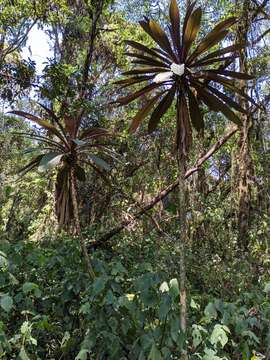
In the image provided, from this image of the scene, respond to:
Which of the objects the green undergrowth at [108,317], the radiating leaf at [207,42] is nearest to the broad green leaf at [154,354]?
the green undergrowth at [108,317]

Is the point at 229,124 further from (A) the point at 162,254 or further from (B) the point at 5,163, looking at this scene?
(B) the point at 5,163

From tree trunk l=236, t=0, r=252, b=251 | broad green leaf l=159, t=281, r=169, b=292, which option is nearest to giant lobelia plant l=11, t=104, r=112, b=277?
broad green leaf l=159, t=281, r=169, b=292

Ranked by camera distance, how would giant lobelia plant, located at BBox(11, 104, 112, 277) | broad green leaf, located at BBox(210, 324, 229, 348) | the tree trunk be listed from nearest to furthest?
broad green leaf, located at BBox(210, 324, 229, 348), giant lobelia plant, located at BBox(11, 104, 112, 277), the tree trunk

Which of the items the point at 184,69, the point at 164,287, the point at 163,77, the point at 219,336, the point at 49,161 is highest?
the point at 184,69

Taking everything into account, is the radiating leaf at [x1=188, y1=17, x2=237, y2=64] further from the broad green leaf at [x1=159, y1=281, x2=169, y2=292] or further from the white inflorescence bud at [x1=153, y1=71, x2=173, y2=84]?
the broad green leaf at [x1=159, y1=281, x2=169, y2=292]

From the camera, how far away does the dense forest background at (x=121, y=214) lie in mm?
2553

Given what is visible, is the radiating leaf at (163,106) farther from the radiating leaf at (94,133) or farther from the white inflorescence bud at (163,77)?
the radiating leaf at (94,133)

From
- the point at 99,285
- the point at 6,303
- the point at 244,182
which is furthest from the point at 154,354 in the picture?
the point at 244,182

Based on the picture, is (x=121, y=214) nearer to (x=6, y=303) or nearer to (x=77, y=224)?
(x=77, y=224)

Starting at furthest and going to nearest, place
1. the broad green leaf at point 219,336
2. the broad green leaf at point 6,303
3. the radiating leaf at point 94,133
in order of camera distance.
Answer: the radiating leaf at point 94,133 → the broad green leaf at point 219,336 → the broad green leaf at point 6,303

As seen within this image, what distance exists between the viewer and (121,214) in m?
5.37

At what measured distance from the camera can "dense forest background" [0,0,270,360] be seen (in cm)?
255

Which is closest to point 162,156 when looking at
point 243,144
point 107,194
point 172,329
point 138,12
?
point 107,194

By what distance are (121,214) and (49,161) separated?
2787 mm
